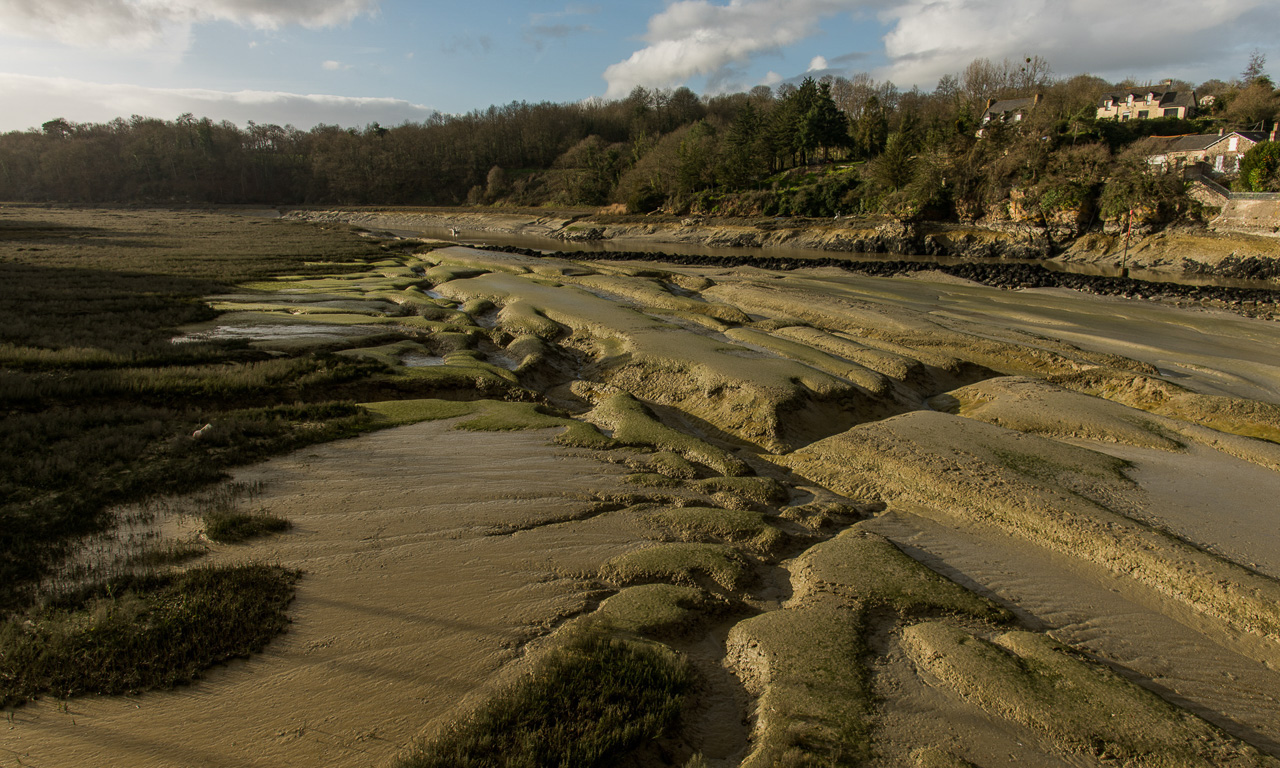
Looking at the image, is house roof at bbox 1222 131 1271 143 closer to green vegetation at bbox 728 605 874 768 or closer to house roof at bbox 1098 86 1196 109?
house roof at bbox 1098 86 1196 109

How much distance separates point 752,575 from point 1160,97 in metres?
117

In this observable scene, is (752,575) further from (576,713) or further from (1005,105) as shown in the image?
(1005,105)

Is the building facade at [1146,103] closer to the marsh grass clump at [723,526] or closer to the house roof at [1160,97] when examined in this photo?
the house roof at [1160,97]

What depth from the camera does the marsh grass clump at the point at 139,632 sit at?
17.9 ft

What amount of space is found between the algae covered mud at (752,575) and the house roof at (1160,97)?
9418cm

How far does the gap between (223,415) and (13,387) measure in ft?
15.5

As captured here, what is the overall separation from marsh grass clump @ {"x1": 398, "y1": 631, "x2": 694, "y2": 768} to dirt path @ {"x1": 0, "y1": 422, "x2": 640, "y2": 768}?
0.54 m

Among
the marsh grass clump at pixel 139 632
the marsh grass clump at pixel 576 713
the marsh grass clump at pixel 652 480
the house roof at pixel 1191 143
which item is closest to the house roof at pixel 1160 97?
the house roof at pixel 1191 143

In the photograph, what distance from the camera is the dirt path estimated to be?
5.03m

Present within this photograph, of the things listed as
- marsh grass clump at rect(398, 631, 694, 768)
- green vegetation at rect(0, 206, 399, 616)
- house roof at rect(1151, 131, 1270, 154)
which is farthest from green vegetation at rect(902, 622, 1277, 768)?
house roof at rect(1151, 131, 1270, 154)

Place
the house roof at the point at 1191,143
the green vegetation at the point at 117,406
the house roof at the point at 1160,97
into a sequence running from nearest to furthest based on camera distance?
the green vegetation at the point at 117,406 → the house roof at the point at 1191,143 → the house roof at the point at 1160,97

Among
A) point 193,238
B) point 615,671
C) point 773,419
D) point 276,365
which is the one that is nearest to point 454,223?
point 193,238

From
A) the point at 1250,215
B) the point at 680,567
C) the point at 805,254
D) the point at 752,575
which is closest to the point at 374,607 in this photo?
the point at 680,567

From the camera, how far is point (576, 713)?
5.28 metres
